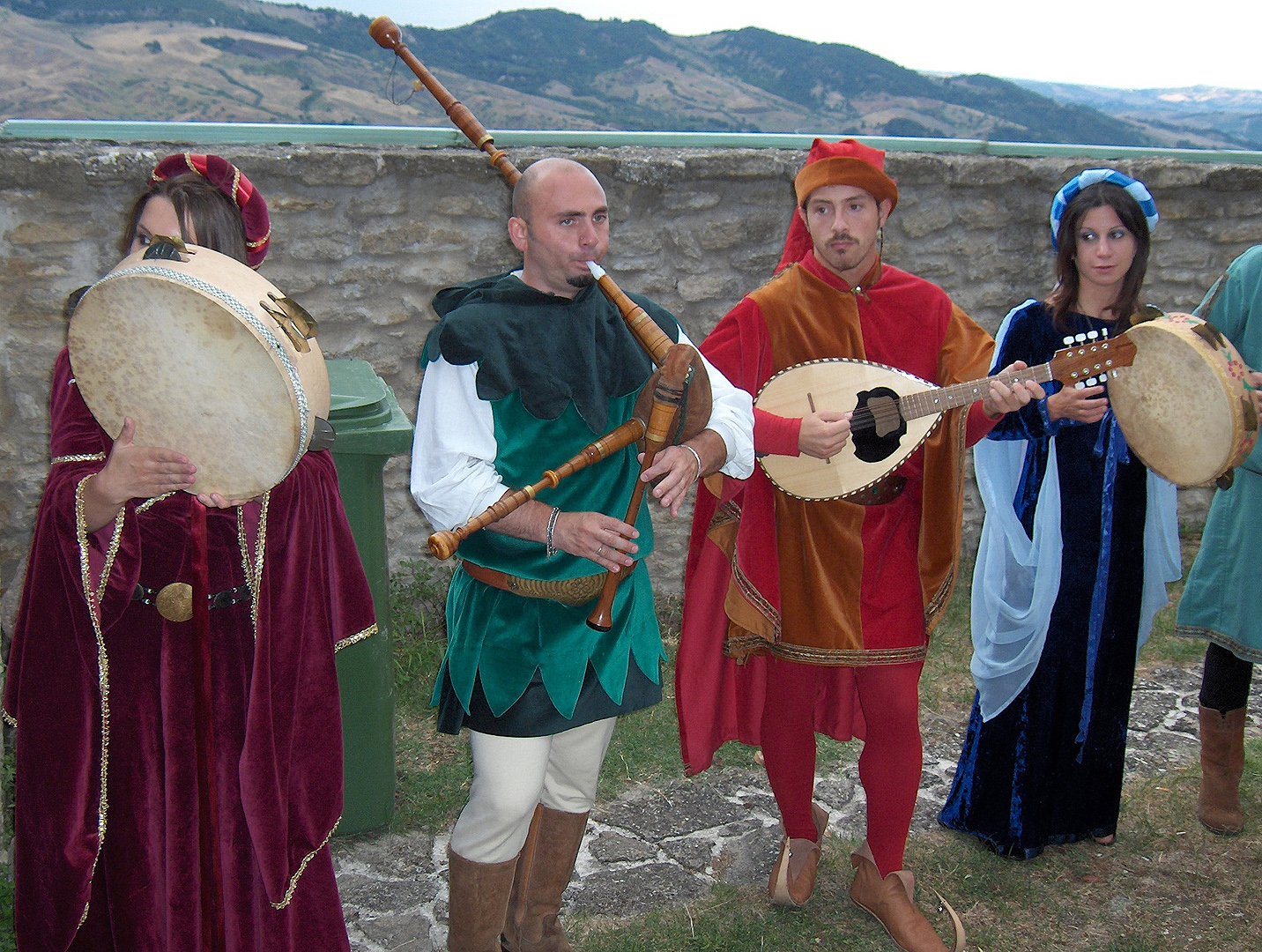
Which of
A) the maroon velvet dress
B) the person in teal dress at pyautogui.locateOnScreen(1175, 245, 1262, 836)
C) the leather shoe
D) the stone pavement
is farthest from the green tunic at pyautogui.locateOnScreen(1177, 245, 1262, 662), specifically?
the maroon velvet dress

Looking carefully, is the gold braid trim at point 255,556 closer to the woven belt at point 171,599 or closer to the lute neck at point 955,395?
the woven belt at point 171,599

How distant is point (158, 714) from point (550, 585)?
0.82m

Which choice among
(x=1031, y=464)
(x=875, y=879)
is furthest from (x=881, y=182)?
(x=875, y=879)

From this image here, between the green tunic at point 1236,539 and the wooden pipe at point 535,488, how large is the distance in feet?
6.95

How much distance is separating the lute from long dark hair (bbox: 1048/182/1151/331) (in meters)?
0.19

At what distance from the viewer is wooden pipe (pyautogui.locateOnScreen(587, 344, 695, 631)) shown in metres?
2.12

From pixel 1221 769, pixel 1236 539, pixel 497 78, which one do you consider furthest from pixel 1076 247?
pixel 497 78

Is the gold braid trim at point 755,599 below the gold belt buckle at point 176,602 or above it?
below

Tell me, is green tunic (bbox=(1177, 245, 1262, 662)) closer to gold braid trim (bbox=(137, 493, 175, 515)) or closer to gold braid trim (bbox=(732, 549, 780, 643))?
gold braid trim (bbox=(732, 549, 780, 643))

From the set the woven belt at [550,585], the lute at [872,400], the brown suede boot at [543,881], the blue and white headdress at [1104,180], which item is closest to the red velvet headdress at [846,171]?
the lute at [872,400]

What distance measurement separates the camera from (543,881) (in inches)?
104

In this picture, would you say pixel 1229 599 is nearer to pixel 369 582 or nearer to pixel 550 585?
pixel 550 585

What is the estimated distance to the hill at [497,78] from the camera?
14.2 m

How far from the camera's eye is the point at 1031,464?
310 cm
